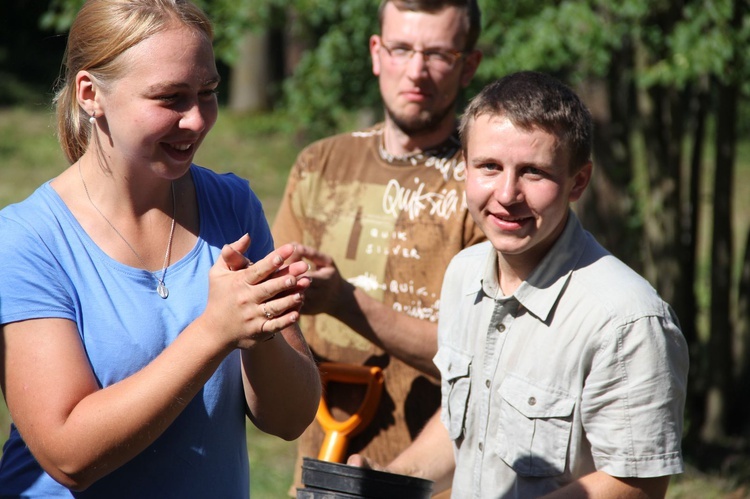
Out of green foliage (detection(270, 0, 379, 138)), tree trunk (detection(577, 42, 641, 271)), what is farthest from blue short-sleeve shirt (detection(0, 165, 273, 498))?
tree trunk (detection(577, 42, 641, 271))

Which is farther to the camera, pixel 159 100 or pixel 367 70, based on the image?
pixel 367 70

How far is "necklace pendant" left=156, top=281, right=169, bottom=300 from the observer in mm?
2074

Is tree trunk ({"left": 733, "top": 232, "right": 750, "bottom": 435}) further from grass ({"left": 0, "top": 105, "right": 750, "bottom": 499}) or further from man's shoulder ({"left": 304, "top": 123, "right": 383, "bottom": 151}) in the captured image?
man's shoulder ({"left": 304, "top": 123, "right": 383, "bottom": 151})

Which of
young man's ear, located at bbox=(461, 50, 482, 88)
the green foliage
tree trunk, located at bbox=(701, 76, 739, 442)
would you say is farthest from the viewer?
tree trunk, located at bbox=(701, 76, 739, 442)

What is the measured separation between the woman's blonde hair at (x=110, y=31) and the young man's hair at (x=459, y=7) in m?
1.08

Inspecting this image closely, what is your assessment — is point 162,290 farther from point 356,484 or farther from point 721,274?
point 721,274

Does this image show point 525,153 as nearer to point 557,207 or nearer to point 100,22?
point 557,207

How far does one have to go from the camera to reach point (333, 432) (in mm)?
3029

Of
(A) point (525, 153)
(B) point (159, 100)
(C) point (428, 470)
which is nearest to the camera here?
(B) point (159, 100)

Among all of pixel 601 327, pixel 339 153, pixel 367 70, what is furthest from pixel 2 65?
pixel 601 327

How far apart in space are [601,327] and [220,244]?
92 centimetres

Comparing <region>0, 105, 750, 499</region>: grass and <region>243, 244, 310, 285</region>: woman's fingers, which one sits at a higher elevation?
<region>243, 244, 310, 285</region>: woman's fingers

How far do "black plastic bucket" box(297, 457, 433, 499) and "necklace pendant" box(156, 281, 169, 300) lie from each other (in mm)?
488

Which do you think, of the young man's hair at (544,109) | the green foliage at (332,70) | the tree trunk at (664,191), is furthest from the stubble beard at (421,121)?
the tree trunk at (664,191)
